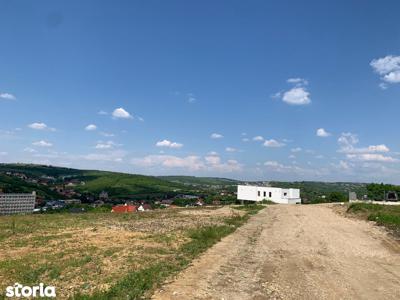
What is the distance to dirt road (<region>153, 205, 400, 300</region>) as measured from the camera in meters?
12.1

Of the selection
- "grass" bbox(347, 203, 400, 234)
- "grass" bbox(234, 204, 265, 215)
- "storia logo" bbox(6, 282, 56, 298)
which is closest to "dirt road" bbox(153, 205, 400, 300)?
"storia logo" bbox(6, 282, 56, 298)

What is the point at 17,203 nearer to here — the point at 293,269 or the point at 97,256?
the point at 97,256

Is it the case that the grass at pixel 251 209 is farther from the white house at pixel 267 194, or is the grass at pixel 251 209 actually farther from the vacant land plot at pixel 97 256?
the white house at pixel 267 194

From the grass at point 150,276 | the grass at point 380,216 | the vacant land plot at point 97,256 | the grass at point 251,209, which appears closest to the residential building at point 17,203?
the grass at point 251,209

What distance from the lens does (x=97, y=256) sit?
16.5 m

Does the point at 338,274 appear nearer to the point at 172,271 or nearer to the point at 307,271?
the point at 307,271

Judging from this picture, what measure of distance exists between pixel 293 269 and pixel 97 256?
820 centimetres

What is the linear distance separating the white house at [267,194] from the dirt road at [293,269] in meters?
70.0

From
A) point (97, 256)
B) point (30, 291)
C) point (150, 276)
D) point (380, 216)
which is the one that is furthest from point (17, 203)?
point (150, 276)

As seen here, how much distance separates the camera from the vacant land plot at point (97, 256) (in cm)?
1223

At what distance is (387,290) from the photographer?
1301cm

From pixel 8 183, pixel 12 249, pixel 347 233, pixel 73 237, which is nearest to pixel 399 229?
pixel 347 233

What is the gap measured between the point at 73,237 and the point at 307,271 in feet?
44.5

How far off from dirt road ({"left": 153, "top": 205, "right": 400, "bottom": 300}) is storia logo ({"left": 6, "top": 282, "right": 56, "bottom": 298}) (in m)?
3.15
